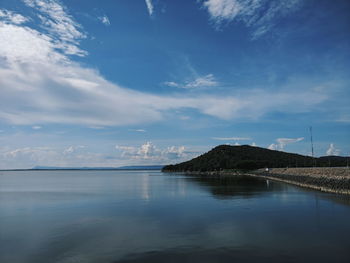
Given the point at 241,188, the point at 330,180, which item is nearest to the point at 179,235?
the point at 330,180

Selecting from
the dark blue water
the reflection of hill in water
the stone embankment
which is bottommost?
the dark blue water

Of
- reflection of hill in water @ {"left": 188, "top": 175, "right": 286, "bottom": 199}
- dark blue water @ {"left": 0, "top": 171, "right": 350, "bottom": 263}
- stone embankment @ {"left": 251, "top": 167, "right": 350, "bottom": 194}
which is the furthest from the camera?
reflection of hill in water @ {"left": 188, "top": 175, "right": 286, "bottom": 199}

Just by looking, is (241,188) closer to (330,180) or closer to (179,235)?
(330,180)

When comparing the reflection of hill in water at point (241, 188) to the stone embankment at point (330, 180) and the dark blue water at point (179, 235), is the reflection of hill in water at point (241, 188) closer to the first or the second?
the stone embankment at point (330, 180)

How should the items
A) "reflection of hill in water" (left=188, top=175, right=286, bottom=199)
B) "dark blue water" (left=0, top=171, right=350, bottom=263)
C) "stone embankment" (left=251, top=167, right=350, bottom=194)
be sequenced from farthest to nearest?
1. "reflection of hill in water" (left=188, top=175, right=286, bottom=199)
2. "stone embankment" (left=251, top=167, right=350, bottom=194)
3. "dark blue water" (left=0, top=171, right=350, bottom=263)

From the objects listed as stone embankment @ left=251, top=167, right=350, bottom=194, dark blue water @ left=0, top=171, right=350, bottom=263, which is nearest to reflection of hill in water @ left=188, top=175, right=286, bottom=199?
stone embankment @ left=251, top=167, right=350, bottom=194

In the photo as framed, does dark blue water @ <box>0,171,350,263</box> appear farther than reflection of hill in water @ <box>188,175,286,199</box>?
No

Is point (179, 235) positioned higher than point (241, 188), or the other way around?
point (241, 188)

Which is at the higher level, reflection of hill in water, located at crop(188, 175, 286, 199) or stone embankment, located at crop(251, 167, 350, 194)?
stone embankment, located at crop(251, 167, 350, 194)

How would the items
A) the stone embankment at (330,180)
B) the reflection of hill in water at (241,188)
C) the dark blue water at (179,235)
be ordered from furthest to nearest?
the reflection of hill in water at (241,188) < the stone embankment at (330,180) < the dark blue water at (179,235)

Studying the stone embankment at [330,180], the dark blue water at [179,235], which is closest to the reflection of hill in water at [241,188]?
the stone embankment at [330,180]

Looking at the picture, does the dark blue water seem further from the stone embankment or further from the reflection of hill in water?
the reflection of hill in water

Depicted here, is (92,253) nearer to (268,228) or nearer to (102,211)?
(268,228)

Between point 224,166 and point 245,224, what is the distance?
6933 inches
